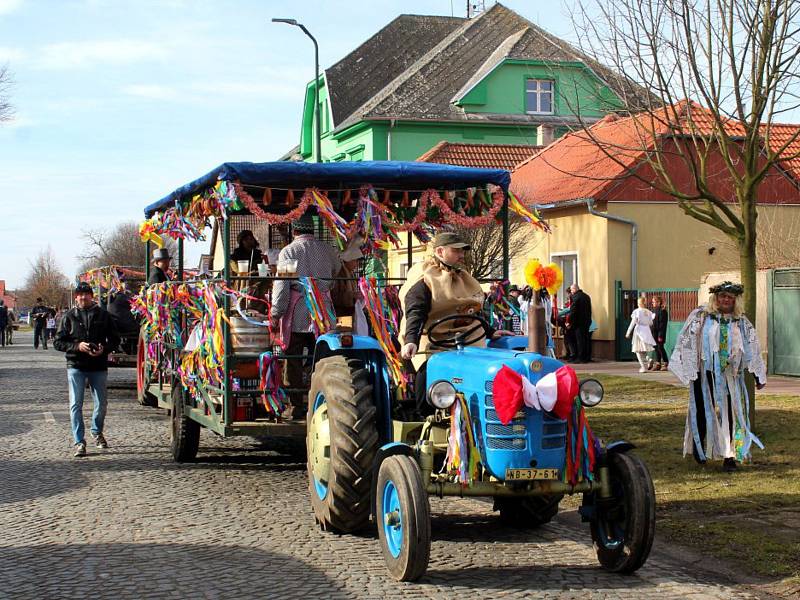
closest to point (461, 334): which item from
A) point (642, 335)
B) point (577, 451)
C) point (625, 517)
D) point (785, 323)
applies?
point (577, 451)

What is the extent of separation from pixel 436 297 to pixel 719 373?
13.0ft

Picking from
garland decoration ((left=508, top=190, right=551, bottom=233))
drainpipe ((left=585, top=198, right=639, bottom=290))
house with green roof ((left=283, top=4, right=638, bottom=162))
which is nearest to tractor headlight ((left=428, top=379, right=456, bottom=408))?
garland decoration ((left=508, top=190, right=551, bottom=233))

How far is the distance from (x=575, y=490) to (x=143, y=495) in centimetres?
429

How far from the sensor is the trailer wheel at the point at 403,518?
6562mm

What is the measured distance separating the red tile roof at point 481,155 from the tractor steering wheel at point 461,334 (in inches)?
1148

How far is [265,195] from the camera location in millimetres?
10312

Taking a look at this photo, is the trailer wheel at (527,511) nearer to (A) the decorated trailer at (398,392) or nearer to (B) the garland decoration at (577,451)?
(A) the decorated trailer at (398,392)

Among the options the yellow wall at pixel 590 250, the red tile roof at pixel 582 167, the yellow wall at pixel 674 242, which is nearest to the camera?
the red tile roof at pixel 582 167

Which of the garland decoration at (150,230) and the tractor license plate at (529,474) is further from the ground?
the garland decoration at (150,230)

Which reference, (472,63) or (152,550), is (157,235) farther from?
(472,63)

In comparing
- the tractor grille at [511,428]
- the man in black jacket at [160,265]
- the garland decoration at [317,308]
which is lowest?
the tractor grille at [511,428]

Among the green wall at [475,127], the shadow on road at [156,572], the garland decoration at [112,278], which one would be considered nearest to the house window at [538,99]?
the green wall at [475,127]

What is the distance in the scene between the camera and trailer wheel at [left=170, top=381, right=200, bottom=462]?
11.5m

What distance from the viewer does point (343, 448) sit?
303 inches
